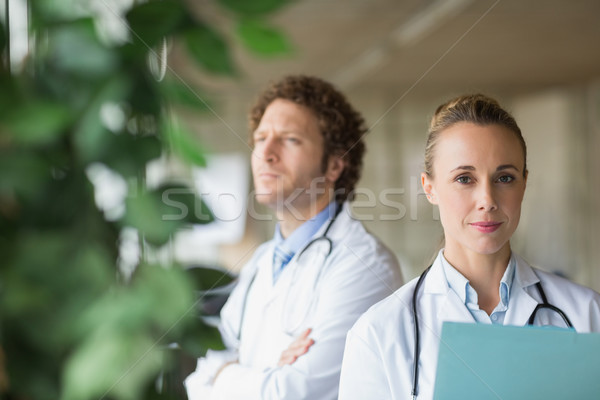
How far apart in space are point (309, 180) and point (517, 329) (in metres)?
0.71

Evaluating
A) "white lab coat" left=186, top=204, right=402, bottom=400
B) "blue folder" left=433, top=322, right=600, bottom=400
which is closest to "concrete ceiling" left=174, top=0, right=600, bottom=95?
"white lab coat" left=186, top=204, right=402, bottom=400

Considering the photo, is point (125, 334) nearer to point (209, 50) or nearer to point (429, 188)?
point (209, 50)

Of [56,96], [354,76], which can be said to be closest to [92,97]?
[56,96]

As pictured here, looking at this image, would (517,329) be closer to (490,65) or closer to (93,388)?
(93,388)

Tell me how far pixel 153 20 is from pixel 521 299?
2.89 ft

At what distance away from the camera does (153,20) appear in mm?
317

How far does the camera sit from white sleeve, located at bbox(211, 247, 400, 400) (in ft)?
4.22

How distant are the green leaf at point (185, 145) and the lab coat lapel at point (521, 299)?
2.81ft

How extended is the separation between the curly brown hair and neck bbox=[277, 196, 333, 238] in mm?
67

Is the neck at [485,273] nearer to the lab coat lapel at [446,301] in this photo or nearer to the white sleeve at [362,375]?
the lab coat lapel at [446,301]

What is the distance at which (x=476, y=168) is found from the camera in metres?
1.03

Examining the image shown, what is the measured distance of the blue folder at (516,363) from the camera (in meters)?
0.88

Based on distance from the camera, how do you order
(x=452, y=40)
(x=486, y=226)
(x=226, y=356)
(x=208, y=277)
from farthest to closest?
(x=452, y=40)
(x=226, y=356)
(x=486, y=226)
(x=208, y=277)

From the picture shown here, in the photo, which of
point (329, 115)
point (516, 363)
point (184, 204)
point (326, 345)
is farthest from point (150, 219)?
point (329, 115)
